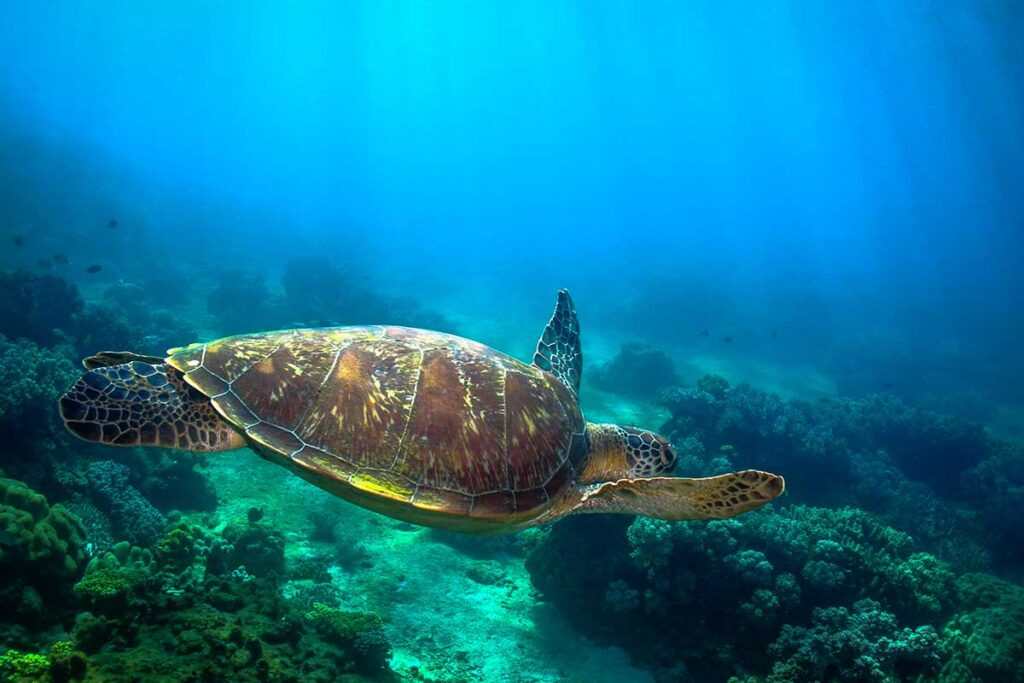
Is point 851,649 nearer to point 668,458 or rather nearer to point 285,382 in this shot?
point 668,458

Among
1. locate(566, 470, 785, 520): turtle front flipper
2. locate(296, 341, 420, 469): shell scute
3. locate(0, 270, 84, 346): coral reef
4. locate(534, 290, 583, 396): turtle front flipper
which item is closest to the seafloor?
locate(0, 270, 84, 346): coral reef

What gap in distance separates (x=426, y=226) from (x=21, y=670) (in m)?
82.5

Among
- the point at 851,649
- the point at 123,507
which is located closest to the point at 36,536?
the point at 123,507

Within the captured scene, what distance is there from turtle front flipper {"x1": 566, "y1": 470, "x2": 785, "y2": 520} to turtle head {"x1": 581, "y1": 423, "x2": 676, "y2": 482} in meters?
0.77

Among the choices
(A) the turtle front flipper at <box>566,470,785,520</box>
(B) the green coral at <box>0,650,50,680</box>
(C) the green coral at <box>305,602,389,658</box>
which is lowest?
(C) the green coral at <box>305,602,389,658</box>

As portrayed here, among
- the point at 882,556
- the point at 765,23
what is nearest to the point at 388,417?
the point at 882,556

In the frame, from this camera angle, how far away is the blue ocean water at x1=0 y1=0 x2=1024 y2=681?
182 inches

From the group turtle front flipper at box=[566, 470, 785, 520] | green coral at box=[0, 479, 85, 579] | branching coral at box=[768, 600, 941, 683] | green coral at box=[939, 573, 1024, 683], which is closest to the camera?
turtle front flipper at box=[566, 470, 785, 520]

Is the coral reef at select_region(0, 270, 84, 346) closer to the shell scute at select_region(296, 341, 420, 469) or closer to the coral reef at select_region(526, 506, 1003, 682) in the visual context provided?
the shell scute at select_region(296, 341, 420, 469)

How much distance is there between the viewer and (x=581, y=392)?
14883 mm

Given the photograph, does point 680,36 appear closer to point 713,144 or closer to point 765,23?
point 765,23

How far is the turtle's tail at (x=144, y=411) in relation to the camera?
3207 millimetres

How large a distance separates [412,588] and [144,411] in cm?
405

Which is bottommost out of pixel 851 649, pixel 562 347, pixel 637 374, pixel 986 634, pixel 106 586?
pixel 106 586
